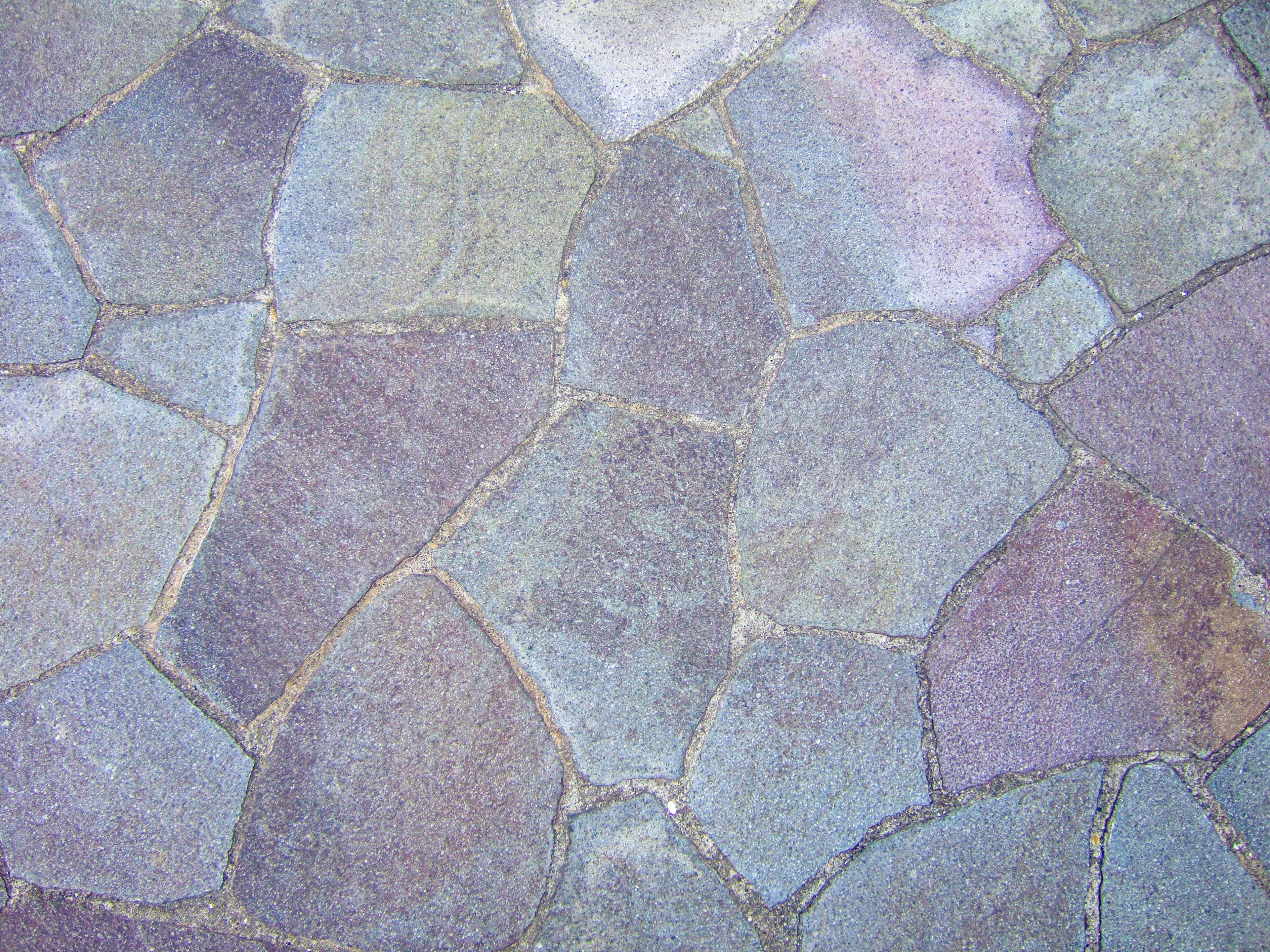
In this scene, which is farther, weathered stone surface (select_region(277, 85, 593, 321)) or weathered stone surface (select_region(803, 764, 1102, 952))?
weathered stone surface (select_region(277, 85, 593, 321))

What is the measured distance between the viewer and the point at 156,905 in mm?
1583

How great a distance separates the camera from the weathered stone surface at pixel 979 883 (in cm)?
159

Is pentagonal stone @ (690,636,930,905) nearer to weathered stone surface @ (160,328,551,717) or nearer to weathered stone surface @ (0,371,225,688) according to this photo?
weathered stone surface @ (160,328,551,717)

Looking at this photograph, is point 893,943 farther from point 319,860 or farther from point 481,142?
point 481,142

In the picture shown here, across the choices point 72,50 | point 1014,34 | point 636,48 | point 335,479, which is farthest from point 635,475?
point 72,50

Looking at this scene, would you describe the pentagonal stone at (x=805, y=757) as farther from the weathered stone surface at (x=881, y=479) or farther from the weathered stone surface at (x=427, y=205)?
the weathered stone surface at (x=427, y=205)

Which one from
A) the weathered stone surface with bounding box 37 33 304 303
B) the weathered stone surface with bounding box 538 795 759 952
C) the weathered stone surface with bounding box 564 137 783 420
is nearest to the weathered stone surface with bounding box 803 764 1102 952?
the weathered stone surface with bounding box 538 795 759 952

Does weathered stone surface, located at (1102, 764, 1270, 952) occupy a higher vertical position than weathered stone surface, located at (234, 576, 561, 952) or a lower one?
higher

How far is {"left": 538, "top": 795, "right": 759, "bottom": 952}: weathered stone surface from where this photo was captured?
62.7 inches

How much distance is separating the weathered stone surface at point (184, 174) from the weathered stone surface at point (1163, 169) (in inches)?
73.9

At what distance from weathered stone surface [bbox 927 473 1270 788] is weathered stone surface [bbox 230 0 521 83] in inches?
67.1

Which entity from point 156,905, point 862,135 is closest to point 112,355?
point 156,905

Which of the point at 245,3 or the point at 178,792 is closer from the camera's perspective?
the point at 178,792

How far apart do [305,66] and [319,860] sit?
6.08 feet
